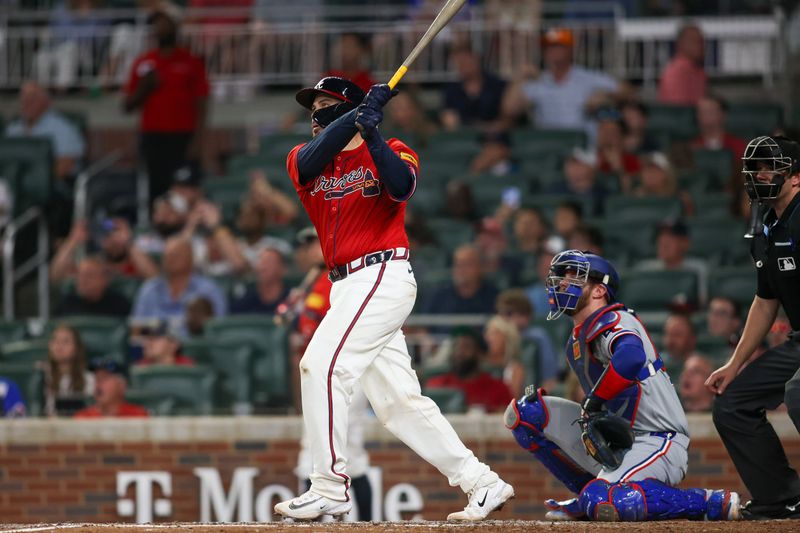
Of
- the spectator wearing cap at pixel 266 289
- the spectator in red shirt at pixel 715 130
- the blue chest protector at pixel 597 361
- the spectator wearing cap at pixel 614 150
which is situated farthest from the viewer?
the spectator in red shirt at pixel 715 130

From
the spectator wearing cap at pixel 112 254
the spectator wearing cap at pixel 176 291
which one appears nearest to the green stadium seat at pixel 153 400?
the spectator wearing cap at pixel 176 291

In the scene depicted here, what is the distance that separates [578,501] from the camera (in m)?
6.26

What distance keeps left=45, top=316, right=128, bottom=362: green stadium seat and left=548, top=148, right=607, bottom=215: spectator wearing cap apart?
145 inches

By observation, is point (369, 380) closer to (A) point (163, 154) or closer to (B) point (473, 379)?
(B) point (473, 379)

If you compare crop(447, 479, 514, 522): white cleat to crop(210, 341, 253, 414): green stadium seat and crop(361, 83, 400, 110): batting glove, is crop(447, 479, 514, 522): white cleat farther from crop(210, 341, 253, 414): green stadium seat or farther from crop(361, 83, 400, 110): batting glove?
crop(210, 341, 253, 414): green stadium seat

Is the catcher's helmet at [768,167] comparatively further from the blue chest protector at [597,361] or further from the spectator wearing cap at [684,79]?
the spectator wearing cap at [684,79]

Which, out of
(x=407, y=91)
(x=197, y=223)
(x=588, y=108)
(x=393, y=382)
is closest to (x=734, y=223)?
(x=588, y=108)

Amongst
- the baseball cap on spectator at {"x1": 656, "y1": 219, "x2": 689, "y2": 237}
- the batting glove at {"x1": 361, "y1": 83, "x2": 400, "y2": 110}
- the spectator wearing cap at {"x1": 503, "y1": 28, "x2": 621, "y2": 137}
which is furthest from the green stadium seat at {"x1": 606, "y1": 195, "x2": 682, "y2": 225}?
the batting glove at {"x1": 361, "y1": 83, "x2": 400, "y2": 110}

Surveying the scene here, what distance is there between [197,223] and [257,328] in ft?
6.51

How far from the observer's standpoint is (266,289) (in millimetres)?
10734

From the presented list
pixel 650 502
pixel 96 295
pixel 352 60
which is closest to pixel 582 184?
pixel 352 60

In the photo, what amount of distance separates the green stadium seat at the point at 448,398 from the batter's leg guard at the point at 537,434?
2738 millimetres

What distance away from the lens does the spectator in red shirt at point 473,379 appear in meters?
9.52

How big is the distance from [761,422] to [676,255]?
4.29 meters
